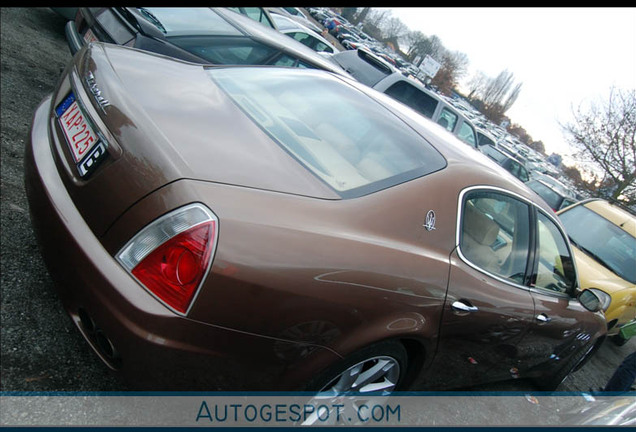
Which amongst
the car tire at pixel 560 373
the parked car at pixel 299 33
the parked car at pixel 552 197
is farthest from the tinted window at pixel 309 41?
the car tire at pixel 560 373

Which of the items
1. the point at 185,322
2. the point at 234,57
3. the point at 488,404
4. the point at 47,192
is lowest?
the point at 488,404

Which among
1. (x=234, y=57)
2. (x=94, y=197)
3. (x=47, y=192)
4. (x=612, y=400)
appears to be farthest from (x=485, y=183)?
(x=234, y=57)

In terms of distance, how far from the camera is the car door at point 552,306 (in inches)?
102

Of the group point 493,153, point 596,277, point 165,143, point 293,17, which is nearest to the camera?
point 165,143

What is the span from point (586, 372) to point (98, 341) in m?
4.79

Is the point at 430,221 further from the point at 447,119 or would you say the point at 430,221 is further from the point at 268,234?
the point at 447,119

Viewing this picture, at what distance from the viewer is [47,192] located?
5.53 feet

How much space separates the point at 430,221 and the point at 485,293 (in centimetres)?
54

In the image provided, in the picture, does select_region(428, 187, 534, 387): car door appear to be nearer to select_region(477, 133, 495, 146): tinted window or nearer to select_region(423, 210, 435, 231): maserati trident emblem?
select_region(423, 210, 435, 231): maserati trident emblem

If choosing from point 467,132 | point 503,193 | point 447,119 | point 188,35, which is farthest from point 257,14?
point 503,193

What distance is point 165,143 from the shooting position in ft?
5.20

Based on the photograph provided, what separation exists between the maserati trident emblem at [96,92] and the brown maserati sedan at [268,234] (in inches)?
0.4

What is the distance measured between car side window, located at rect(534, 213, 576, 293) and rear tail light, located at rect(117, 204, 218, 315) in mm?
2176

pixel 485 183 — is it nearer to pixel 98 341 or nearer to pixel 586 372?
pixel 98 341
